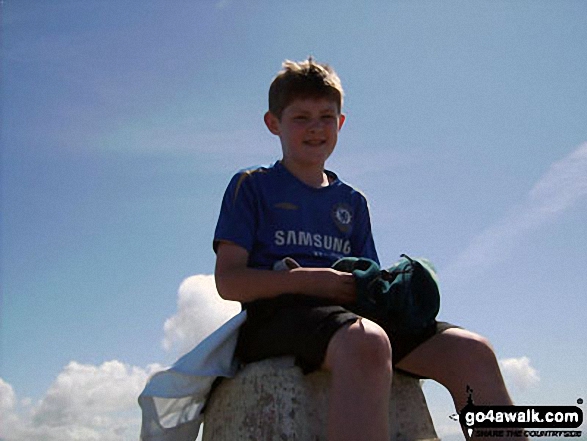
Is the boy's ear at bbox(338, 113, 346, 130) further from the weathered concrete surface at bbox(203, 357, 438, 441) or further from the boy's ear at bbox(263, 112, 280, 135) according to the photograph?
the weathered concrete surface at bbox(203, 357, 438, 441)

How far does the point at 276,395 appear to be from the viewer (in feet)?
11.4

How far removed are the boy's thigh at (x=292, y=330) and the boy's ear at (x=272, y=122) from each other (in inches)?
55.3

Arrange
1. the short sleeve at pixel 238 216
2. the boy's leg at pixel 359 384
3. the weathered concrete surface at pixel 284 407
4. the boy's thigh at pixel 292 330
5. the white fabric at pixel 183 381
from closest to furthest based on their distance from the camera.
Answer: the boy's leg at pixel 359 384 → the boy's thigh at pixel 292 330 → the weathered concrete surface at pixel 284 407 → the white fabric at pixel 183 381 → the short sleeve at pixel 238 216

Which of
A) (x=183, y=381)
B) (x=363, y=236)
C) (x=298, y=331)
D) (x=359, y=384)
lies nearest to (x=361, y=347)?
(x=359, y=384)

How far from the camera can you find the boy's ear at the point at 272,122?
15.1 feet

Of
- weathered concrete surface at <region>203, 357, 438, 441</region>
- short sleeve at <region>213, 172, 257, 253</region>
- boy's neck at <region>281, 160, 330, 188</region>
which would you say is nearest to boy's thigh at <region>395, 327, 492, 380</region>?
weathered concrete surface at <region>203, 357, 438, 441</region>

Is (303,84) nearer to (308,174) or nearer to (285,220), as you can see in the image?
(308,174)

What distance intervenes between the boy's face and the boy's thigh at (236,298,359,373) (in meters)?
1.17

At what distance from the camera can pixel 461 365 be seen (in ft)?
11.9

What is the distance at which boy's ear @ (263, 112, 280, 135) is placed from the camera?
4609 mm

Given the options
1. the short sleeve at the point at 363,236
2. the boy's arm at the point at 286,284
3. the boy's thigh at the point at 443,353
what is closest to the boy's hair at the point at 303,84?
the short sleeve at the point at 363,236

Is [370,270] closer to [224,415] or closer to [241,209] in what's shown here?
[241,209]

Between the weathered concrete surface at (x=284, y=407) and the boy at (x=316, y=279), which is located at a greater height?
the boy at (x=316, y=279)

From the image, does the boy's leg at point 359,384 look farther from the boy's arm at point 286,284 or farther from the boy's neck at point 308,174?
the boy's neck at point 308,174
